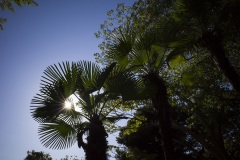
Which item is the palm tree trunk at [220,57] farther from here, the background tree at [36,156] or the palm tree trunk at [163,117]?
the background tree at [36,156]

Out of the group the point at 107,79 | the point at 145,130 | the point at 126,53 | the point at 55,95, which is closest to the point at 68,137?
the point at 55,95

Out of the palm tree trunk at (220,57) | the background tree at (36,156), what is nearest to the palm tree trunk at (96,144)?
the palm tree trunk at (220,57)

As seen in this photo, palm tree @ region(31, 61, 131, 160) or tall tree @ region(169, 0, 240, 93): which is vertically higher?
tall tree @ region(169, 0, 240, 93)

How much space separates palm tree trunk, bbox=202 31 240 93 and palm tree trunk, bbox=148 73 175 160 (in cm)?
203

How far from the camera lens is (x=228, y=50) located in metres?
10.5

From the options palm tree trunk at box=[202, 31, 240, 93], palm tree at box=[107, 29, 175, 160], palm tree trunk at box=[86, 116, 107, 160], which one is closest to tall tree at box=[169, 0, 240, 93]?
palm tree trunk at box=[202, 31, 240, 93]

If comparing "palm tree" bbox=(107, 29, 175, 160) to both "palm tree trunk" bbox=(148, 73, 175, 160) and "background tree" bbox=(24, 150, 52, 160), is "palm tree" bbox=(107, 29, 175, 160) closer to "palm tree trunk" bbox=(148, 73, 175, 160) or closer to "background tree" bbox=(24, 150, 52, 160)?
"palm tree trunk" bbox=(148, 73, 175, 160)

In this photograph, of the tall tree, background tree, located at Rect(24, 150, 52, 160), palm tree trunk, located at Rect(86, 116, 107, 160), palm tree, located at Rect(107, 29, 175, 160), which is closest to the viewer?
palm tree trunk, located at Rect(86, 116, 107, 160)

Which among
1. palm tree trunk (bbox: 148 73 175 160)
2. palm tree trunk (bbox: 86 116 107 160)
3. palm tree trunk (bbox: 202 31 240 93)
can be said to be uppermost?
palm tree trunk (bbox: 202 31 240 93)

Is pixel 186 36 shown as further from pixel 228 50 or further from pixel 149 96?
pixel 228 50

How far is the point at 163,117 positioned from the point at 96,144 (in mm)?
1997

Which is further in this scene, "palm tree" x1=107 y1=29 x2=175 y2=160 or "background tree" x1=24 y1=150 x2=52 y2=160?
"background tree" x1=24 y1=150 x2=52 y2=160

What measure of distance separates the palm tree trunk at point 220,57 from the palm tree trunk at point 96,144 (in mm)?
4213

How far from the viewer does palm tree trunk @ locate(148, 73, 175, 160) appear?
5527 mm
